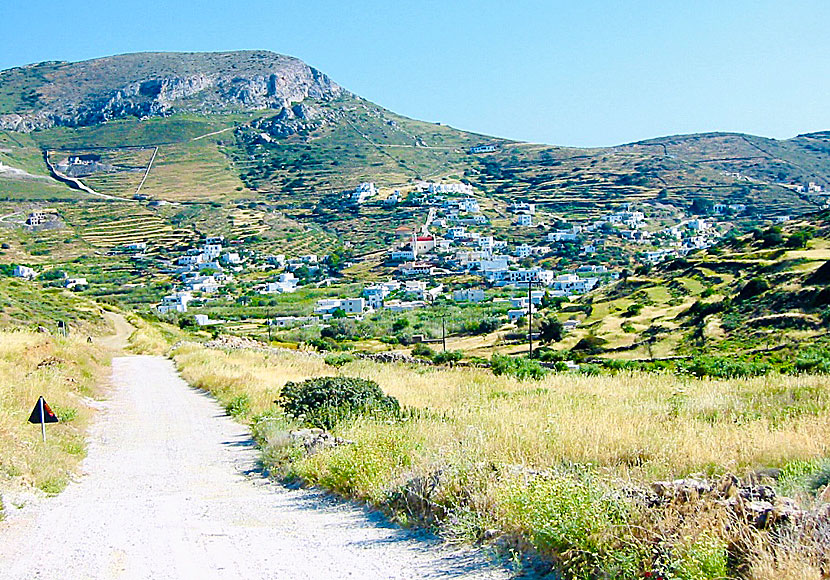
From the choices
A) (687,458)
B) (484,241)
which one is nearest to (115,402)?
(687,458)

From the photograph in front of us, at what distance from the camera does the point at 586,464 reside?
653 cm

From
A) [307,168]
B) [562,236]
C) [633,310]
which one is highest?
[307,168]

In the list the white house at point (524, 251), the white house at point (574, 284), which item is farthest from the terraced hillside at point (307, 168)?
the white house at point (574, 284)

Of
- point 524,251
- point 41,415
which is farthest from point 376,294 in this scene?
point 41,415

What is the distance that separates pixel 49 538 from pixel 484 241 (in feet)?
382

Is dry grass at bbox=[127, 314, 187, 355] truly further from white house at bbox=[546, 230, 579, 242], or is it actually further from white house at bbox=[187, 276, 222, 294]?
white house at bbox=[546, 230, 579, 242]

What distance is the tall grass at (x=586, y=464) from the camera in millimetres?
4379

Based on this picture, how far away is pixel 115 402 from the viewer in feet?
57.5

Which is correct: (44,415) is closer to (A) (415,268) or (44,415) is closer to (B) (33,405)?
(B) (33,405)

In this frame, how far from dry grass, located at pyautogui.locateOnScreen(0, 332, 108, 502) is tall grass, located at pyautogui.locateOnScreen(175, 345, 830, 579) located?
2660 mm

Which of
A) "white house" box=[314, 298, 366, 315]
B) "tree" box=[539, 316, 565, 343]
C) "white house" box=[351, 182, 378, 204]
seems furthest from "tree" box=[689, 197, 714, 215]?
"tree" box=[539, 316, 565, 343]

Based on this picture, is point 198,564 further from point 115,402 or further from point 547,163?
point 547,163

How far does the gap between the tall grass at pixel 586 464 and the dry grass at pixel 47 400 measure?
8.73 ft

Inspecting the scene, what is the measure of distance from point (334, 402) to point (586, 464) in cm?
569
